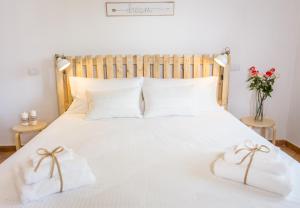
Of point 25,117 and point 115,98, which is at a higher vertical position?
point 115,98

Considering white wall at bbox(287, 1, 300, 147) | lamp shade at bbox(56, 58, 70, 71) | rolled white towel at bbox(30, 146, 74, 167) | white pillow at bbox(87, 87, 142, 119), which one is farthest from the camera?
white wall at bbox(287, 1, 300, 147)

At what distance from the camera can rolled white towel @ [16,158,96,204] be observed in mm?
1286

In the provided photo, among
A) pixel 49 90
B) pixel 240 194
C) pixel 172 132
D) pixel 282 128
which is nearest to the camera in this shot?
pixel 240 194

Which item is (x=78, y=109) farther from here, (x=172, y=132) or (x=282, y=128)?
(x=282, y=128)

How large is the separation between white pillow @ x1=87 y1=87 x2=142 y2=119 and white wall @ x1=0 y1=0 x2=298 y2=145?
68 cm

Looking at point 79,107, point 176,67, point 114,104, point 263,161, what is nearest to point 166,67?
point 176,67

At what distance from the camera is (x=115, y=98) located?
264 centimetres

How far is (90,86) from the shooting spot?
286 cm

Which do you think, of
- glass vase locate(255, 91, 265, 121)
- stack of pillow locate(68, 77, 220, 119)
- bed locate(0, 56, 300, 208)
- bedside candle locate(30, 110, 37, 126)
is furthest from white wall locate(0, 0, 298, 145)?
bed locate(0, 56, 300, 208)

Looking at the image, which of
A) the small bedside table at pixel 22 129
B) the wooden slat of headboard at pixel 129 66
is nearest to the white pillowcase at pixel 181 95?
the wooden slat of headboard at pixel 129 66

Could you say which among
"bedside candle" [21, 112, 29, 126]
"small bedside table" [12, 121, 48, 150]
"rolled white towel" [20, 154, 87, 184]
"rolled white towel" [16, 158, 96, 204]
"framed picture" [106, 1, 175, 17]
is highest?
"framed picture" [106, 1, 175, 17]

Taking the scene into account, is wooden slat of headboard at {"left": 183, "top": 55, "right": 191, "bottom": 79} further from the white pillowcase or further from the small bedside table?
the small bedside table

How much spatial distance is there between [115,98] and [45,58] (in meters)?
1.09

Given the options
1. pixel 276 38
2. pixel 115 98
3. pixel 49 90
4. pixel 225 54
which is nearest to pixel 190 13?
pixel 225 54
